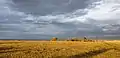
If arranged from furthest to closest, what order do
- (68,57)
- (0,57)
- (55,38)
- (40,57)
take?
1. (55,38)
2. (68,57)
3. (40,57)
4. (0,57)

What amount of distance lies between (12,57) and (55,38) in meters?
116

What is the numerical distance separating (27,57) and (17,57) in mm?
1608

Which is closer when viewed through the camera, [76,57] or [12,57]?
[12,57]

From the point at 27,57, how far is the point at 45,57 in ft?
10.0

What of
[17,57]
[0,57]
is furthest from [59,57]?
[0,57]

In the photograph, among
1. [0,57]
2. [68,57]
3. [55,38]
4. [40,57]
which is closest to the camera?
[0,57]

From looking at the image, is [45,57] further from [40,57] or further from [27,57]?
[27,57]

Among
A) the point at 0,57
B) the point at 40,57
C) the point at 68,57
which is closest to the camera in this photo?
the point at 0,57

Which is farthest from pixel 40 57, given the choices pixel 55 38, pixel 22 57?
pixel 55 38

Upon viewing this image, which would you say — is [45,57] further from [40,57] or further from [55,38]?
[55,38]

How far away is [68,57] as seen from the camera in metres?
38.9

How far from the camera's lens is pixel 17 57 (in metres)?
34.9

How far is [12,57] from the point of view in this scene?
34.6 meters

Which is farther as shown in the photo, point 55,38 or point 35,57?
point 55,38
